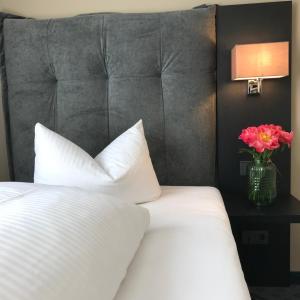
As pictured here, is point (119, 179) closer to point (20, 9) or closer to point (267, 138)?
point (267, 138)

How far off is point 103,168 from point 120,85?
0.54 meters

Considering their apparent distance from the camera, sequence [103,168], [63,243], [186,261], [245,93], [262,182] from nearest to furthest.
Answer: [63,243] → [186,261] → [103,168] → [262,182] → [245,93]

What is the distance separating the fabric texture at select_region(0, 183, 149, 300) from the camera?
0.52 m

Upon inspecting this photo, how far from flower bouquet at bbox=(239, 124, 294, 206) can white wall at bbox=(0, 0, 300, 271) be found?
32 centimetres

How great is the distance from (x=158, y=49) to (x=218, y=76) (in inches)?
14.2

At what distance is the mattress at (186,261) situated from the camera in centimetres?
71

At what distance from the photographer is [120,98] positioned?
5.86 feet

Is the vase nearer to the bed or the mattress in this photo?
the bed

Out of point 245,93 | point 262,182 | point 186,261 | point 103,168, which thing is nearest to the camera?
point 186,261

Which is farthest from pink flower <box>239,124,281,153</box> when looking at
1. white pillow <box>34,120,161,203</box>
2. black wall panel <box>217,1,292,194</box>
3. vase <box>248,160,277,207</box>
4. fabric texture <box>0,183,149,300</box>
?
fabric texture <box>0,183,149,300</box>

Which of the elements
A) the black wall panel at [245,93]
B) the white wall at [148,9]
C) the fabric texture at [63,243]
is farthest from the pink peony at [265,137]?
the fabric texture at [63,243]

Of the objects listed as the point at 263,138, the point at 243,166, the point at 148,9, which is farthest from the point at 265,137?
the point at 148,9

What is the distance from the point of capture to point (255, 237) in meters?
1.84

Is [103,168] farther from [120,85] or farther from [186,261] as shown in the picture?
[186,261]
